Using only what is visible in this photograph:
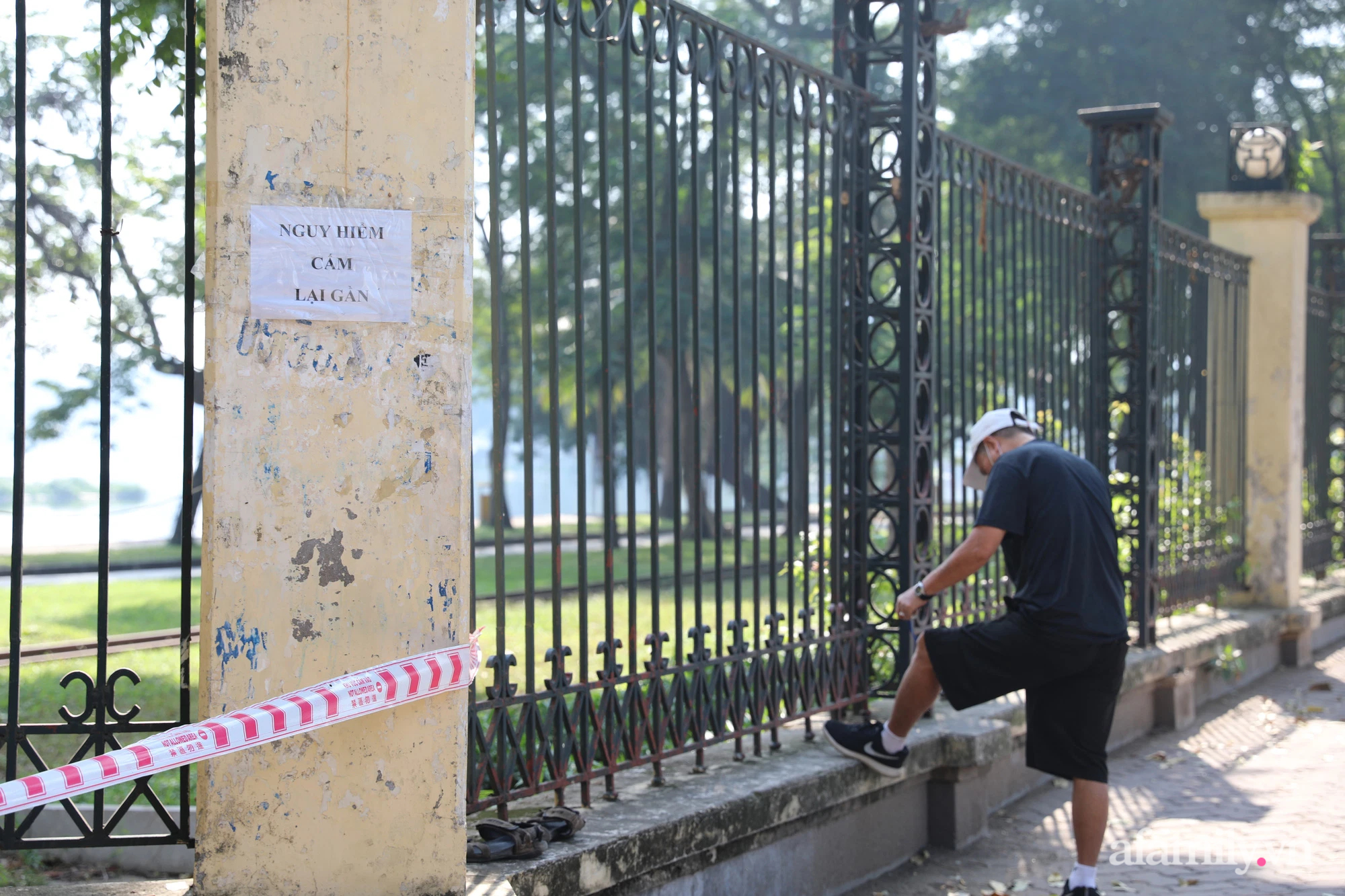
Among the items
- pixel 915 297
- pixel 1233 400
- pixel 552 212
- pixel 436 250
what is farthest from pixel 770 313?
pixel 1233 400

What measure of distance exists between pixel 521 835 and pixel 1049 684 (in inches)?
89.9

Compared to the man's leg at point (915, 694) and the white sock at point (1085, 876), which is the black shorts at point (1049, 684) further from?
the white sock at point (1085, 876)

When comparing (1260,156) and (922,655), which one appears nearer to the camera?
(922,655)

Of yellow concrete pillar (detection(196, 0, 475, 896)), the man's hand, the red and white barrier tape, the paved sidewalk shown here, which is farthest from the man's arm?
yellow concrete pillar (detection(196, 0, 475, 896))

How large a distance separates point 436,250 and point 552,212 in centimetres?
80

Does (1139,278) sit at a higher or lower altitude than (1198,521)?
higher

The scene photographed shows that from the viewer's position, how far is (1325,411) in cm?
1382

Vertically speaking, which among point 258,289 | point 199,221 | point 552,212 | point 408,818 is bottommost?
point 408,818

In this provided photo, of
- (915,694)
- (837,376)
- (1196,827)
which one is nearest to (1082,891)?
(915,694)

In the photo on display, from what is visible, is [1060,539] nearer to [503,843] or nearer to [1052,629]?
[1052,629]

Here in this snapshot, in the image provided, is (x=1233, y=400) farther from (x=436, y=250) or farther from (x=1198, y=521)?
(x=436, y=250)

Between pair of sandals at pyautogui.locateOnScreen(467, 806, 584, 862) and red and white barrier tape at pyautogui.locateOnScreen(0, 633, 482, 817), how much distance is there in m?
0.57

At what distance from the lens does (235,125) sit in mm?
3035

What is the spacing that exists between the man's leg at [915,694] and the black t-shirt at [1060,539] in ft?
1.41
